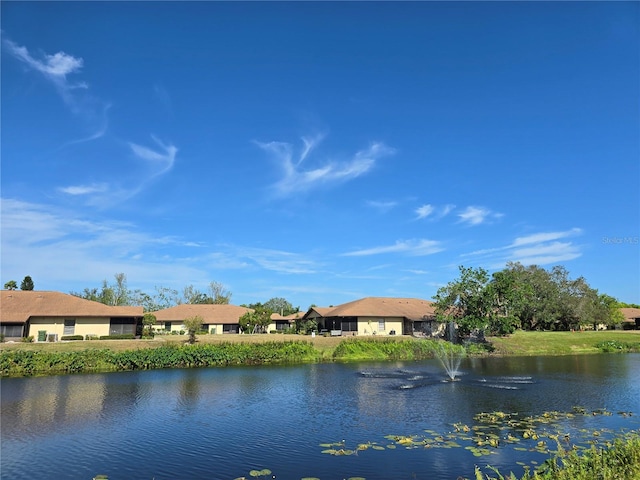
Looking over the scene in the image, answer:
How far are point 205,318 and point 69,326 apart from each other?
78.4ft

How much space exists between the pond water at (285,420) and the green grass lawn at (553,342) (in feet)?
68.2

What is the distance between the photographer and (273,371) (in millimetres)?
40281

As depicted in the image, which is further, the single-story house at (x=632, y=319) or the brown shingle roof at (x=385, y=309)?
the single-story house at (x=632, y=319)

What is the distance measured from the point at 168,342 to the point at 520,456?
138 ft

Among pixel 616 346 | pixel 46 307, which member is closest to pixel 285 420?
pixel 46 307

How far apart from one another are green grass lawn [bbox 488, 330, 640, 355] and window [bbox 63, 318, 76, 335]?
53233 millimetres

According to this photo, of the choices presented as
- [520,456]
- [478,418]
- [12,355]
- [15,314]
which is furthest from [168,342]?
[520,456]

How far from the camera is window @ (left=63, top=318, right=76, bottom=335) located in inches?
2188

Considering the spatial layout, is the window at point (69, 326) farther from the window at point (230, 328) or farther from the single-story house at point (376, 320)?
the single-story house at point (376, 320)

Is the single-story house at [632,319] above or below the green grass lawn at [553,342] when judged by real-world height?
above

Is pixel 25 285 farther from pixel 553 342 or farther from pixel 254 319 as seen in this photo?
pixel 553 342

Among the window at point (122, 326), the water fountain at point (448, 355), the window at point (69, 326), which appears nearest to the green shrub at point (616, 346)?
the water fountain at point (448, 355)

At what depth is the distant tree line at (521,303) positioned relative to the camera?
196 feet

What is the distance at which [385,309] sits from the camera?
6994cm
